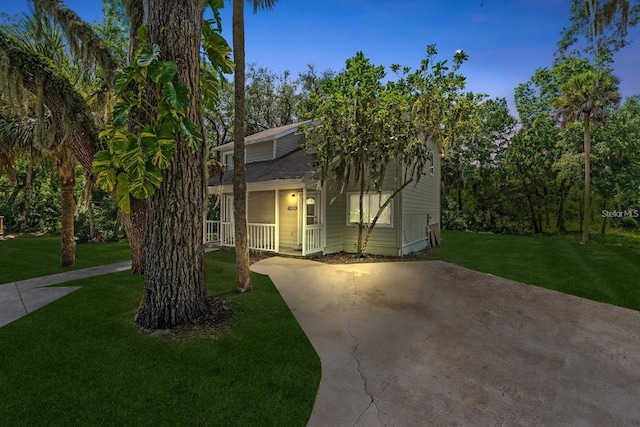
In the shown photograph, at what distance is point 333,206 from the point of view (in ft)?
36.4

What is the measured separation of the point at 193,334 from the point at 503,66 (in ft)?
52.4

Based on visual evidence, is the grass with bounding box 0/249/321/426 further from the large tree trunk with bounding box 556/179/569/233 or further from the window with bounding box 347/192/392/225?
the large tree trunk with bounding box 556/179/569/233

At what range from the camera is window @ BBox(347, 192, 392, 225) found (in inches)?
420

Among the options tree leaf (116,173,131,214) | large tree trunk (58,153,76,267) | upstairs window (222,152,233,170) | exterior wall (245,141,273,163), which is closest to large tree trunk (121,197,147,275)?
tree leaf (116,173,131,214)

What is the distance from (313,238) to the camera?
33.6 ft

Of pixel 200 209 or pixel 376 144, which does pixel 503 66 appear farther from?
pixel 200 209

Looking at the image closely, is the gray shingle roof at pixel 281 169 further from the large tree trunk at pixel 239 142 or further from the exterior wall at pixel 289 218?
the large tree trunk at pixel 239 142

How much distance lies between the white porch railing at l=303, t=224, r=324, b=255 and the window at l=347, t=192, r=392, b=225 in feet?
5.29

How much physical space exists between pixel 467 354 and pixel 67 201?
9678 millimetres

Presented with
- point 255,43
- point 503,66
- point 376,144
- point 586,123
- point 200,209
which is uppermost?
point 503,66

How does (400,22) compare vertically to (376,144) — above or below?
above

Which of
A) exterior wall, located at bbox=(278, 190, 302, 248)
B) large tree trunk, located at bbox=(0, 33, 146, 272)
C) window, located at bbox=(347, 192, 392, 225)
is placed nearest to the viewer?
large tree trunk, located at bbox=(0, 33, 146, 272)

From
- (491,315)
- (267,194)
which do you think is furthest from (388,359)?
(267,194)

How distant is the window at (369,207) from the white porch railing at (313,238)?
1.61 metres
